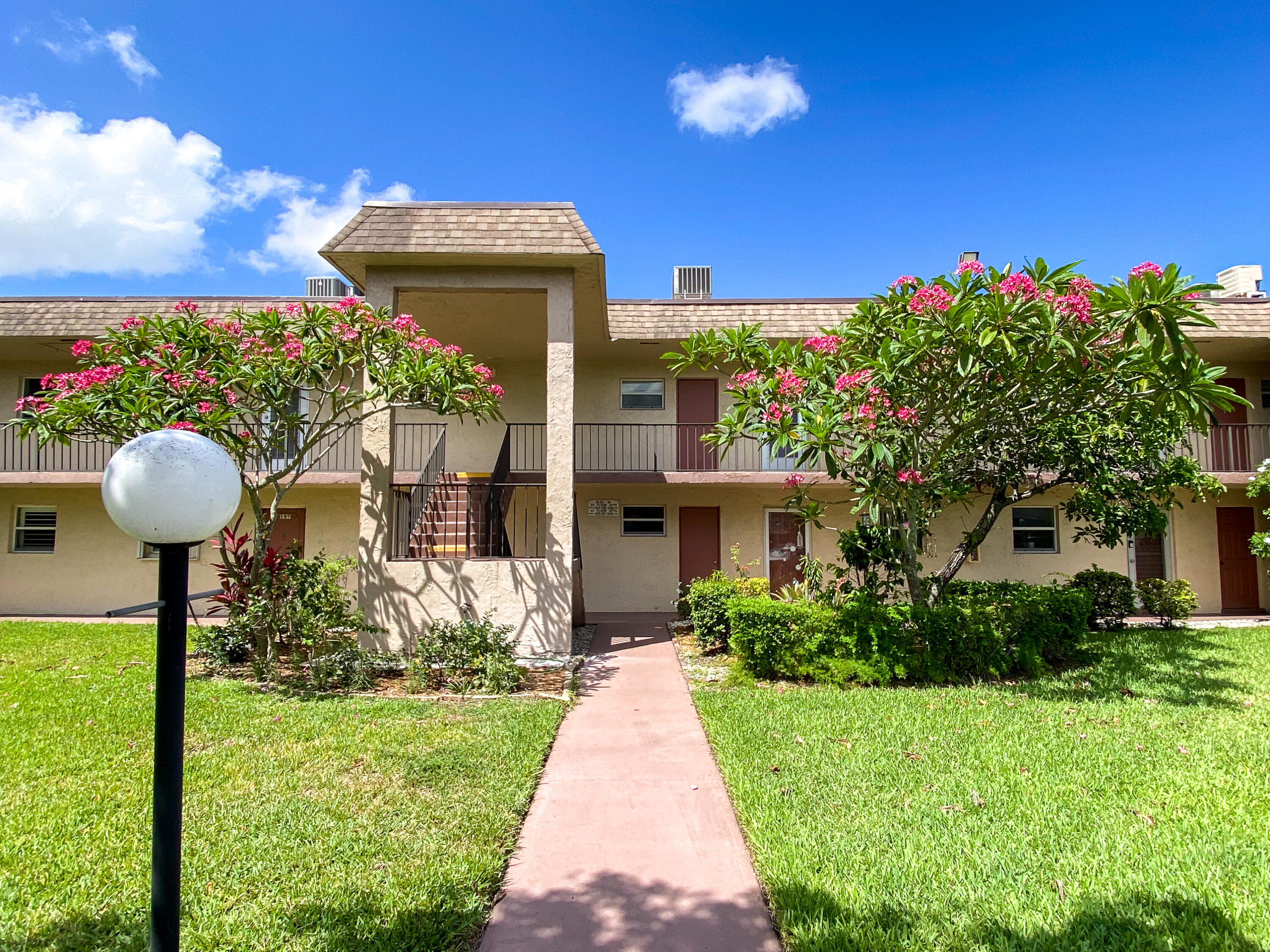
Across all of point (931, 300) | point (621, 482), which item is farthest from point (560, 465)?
point (931, 300)

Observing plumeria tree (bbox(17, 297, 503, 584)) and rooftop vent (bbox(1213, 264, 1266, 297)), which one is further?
rooftop vent (bbox(1213, 264, 1266, 297))

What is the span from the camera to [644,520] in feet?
48.6

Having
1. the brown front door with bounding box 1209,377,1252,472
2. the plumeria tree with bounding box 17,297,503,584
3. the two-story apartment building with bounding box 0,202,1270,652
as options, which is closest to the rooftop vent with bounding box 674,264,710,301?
the two-story apartment building with bounding box 0,202,1270,652

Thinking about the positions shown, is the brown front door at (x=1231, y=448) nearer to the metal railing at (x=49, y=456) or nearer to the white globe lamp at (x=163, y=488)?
the white globe lamp at (x=163, y=488)

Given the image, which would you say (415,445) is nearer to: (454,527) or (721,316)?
(454,527)

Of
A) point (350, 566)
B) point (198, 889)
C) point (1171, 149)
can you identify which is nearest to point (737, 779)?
point (198, 889)

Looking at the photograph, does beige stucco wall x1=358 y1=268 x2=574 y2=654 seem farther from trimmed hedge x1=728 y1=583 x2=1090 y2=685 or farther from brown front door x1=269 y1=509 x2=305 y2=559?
brown front door x1=269 y1=509 x2=305 y2=559

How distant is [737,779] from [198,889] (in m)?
3.29

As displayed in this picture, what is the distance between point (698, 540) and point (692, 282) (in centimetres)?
643

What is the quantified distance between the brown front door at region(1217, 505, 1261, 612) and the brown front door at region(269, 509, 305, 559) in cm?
1968

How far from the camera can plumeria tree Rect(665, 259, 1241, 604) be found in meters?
6.31

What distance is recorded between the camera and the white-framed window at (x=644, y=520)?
14.8m

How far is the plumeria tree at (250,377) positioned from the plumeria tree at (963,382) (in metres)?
2.97

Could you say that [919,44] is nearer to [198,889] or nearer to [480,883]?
[480,883]
